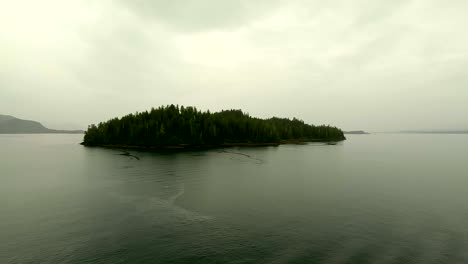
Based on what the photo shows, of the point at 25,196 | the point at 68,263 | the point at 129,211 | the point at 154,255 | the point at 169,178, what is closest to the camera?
the point at 68,263

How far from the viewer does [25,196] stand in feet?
174

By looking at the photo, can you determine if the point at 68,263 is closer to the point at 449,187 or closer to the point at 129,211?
the point at 129,211

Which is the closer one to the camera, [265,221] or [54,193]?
[265,221]

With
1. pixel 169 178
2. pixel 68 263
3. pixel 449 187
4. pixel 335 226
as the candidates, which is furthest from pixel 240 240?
pixel 449 187

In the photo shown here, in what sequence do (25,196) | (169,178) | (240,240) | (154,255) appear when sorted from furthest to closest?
(169,178), (25,196), (240,240), (154,255)

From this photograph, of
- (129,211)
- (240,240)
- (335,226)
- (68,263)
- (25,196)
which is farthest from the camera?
(25,196)

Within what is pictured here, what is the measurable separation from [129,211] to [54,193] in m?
25.7

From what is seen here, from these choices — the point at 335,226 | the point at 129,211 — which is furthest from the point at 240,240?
the point at 129,211

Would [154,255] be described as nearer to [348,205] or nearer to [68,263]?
[68,263]

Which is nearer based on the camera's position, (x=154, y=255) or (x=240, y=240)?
(x=154, y=255)

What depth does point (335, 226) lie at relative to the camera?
35219mm

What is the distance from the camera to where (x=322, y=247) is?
28.7m

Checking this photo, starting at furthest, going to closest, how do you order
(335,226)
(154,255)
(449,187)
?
(449,187) → (335,226) → (154,255)

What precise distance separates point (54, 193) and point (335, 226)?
5770cm
